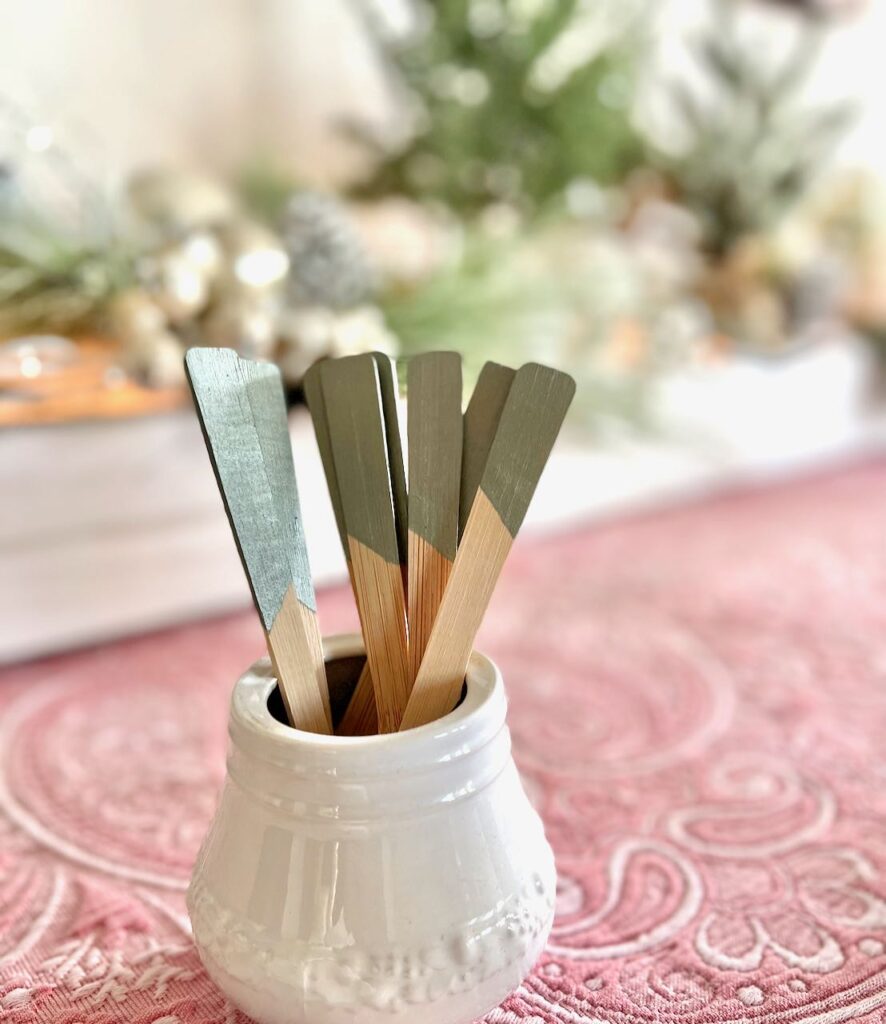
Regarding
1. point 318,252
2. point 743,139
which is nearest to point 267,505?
point 318,252

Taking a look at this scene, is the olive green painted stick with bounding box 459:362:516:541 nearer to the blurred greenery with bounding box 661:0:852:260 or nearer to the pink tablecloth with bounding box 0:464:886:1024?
the pink tablecloth with bounding box 0:464:886:1024

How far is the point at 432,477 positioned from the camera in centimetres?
26

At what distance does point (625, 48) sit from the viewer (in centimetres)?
76

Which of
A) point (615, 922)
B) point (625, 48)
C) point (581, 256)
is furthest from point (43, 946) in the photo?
point (625, 48)

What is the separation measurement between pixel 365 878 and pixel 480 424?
0.11 meters

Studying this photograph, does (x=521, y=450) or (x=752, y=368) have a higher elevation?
(x=521, y=450)

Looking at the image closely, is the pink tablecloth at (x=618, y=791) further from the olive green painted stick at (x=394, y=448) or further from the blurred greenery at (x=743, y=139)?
the blurred greenery at (x=743, y=139)

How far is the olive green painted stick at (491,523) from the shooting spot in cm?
25

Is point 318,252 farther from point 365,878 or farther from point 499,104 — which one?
point 365,878

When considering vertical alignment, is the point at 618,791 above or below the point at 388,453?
below

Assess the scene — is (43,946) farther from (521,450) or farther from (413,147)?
(413,147)

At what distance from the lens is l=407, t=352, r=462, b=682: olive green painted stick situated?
25 centimetres

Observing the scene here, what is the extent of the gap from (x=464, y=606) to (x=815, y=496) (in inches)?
22.5

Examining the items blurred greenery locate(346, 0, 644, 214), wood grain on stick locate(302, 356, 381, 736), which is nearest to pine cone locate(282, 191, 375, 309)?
blurred greenery locate(346, 0, 644, 214)
